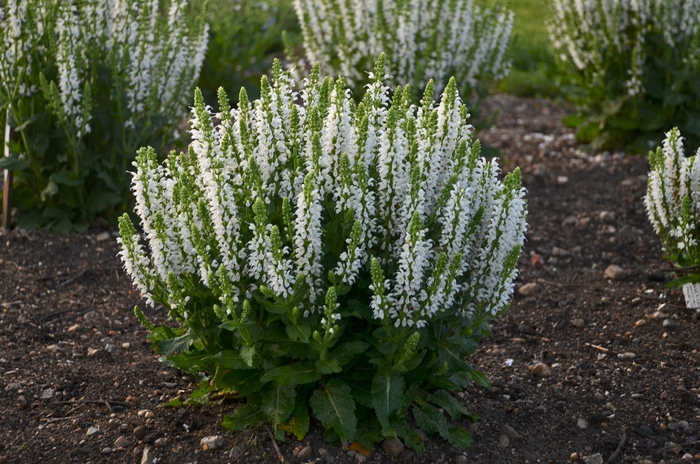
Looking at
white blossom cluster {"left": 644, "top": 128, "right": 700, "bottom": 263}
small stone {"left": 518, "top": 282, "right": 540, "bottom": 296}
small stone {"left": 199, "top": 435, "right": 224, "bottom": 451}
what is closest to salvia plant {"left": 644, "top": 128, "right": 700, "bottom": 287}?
white blossom cluster {"left": 644, "top": 128, "right": 700, "bottom": 263}

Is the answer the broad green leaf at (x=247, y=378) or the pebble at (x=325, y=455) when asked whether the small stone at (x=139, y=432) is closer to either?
the broad green leaf at (x=247, y=378)

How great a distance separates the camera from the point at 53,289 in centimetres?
483

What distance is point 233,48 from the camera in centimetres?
781

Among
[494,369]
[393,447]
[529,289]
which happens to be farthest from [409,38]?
[393,447]

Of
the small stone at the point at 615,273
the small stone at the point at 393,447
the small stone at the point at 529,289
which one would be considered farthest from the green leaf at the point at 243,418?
the small stone at the point at 615,273

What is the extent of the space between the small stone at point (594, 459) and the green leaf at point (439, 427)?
1.58 feet

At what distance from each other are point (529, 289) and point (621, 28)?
277 cm

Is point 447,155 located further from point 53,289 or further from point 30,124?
point 30,124

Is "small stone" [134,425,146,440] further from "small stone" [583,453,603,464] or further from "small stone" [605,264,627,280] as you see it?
"small stone" [605,264,627,280]

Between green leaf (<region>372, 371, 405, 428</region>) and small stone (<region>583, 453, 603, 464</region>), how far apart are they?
863 mm

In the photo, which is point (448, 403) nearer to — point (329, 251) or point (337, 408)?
point (337, 408)

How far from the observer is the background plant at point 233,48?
744 cm

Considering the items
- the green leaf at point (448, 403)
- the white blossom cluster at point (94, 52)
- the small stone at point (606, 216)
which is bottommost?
the small stone at point (606, 216)

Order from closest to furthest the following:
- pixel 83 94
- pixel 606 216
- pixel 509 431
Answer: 1. pixel 509 431
2. pixel 83 94
3. pixel 606 216
